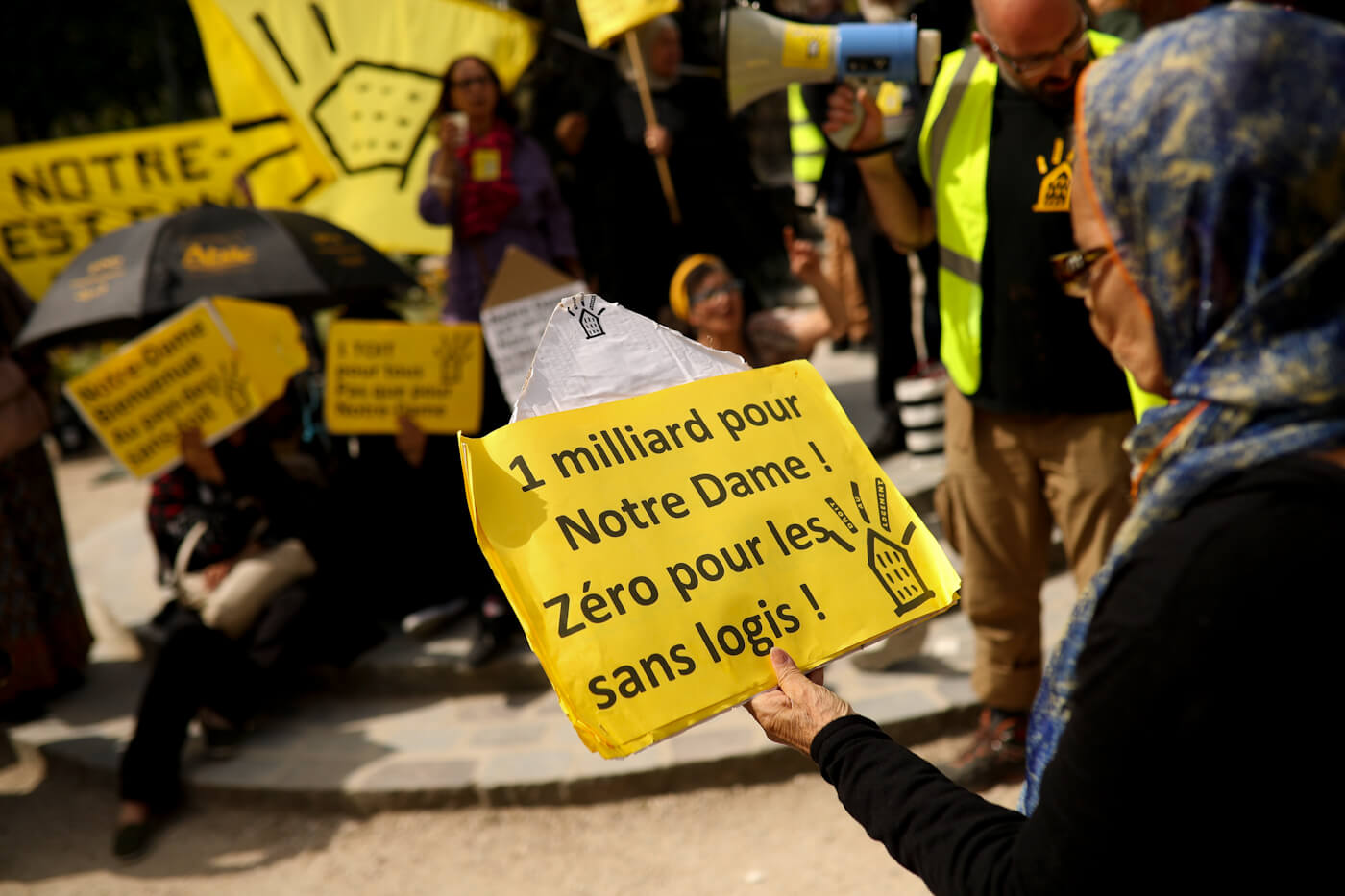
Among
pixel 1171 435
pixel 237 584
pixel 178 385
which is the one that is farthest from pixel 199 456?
pixel 1171 435

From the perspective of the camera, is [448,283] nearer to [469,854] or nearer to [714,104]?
[714,104]

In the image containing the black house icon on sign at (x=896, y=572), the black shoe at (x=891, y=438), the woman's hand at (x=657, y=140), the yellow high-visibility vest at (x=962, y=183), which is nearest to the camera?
the black house icon on sign at (x=896, y=572)

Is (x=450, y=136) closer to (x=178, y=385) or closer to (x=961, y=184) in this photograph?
(x=178, y=385)

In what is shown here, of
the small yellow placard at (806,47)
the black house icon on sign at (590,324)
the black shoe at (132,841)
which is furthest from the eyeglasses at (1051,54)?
the black shoe at (132,841)

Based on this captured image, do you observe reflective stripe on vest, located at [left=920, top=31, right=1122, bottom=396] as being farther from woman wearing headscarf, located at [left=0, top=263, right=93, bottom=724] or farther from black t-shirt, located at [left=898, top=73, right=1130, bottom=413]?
woman wearing headscarf, located at [left=0, top=263, right=93, bottom=724]

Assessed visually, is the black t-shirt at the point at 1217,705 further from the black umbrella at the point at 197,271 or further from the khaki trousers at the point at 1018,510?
the black umbrella at the point at 197,271

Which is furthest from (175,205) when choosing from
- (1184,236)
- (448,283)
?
(1184,236)

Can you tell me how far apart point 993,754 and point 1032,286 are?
1.50 metres

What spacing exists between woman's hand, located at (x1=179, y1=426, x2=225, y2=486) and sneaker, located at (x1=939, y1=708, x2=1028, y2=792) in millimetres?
2889

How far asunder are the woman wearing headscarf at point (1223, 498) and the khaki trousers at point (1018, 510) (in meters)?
1.85

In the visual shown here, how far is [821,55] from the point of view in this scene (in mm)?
3232

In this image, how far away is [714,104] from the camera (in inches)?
219

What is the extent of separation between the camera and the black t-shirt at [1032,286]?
2699 millimetres

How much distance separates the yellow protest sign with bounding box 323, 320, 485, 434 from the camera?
4.55m
